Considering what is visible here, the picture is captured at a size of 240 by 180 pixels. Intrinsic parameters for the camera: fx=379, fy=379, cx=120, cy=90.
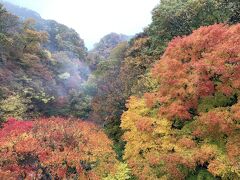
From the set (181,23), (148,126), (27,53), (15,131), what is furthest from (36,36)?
(148,126)

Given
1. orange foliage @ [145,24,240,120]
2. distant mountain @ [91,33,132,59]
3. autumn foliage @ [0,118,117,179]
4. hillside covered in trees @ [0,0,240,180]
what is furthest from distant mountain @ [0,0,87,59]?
orange foliage @ [145,24,240,120]

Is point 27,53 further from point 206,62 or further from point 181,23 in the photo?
point 206,62

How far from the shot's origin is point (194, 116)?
22031mm

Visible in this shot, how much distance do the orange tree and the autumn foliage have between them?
2119 millimetres

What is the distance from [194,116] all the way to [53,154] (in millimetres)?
8407

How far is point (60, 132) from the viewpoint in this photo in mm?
24359

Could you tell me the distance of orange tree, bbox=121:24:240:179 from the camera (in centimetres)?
1944

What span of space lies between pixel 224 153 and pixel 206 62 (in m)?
4.94

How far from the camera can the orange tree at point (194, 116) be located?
63.8 feet

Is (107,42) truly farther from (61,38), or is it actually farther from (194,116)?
(194,116)

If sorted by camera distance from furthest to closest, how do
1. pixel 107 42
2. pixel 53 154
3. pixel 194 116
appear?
1. pixel 107 42
2. pixel 194 116
3. pixel 53 154

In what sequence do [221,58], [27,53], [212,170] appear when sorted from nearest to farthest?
[212,170], [221,58], [27,53]

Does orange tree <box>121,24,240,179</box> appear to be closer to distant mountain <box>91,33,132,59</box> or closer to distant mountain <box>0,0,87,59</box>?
distant mountain <box>0,0,87,59</box>

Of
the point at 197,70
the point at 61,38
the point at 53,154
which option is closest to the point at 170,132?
the point at 197,70
